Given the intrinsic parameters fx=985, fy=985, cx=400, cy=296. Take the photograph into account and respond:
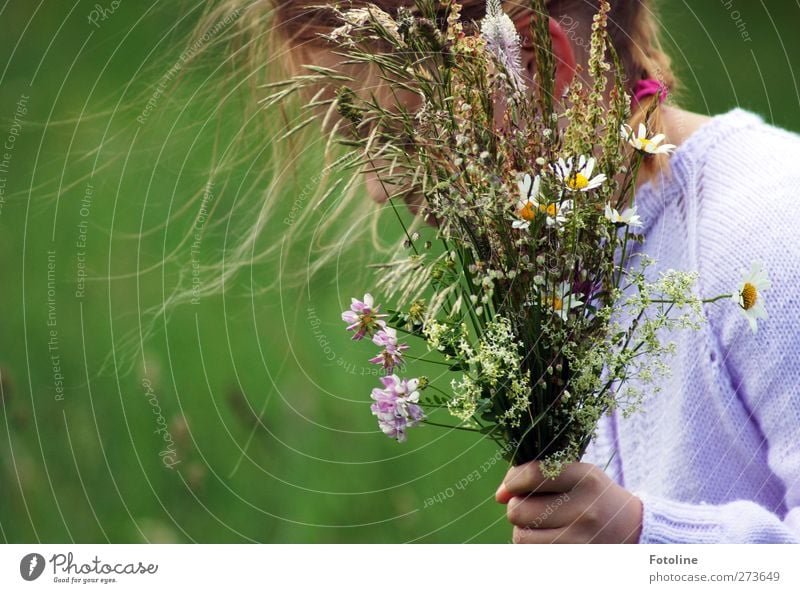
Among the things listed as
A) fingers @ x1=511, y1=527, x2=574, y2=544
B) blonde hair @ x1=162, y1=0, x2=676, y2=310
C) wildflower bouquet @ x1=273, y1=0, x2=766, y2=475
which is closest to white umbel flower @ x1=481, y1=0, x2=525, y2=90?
wildflower bouquet @ x1=273, y1=0, x2=766, y2=475

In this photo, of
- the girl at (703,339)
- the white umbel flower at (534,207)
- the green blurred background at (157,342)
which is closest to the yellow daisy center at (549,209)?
the white umbel flower at (534,207)

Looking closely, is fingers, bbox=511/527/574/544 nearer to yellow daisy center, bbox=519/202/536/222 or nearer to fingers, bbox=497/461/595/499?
→ fingers, bbox=497/461/595/499

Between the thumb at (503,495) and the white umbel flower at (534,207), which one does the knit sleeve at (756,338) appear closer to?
the thumb at (503,495)

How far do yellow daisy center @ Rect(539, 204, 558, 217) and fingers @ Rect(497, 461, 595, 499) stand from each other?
198mm

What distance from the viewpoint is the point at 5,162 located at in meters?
1.17

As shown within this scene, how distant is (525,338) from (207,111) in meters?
0.63

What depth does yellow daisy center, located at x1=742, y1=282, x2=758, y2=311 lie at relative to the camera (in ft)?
2.52

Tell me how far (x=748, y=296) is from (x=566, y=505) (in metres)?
0.22

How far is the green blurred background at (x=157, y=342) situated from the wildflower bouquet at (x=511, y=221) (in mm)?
456

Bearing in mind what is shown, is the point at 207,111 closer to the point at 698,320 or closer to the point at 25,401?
the point at 25,401

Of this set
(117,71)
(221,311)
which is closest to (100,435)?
(221,311)

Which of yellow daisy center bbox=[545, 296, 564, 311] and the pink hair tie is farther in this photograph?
the pink hair tie

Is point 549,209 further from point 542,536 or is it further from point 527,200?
point 542,536

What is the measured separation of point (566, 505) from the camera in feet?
2.56
